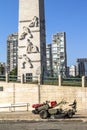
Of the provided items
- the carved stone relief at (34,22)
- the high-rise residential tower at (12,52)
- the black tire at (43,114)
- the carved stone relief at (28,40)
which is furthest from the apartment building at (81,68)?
the black tire at (43,114)

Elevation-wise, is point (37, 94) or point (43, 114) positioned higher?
point (37, 94)

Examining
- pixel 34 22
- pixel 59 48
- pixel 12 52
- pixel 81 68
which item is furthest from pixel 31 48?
pixel 12 52

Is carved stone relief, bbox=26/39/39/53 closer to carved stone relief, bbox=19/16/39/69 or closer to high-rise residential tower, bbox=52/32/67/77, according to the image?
carved stone relief, bbox=19/16/39/69

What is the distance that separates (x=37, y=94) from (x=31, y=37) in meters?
16.4

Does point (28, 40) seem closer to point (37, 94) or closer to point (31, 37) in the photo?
point (31, 37)

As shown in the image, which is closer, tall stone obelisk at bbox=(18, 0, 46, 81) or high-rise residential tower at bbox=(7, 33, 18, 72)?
tall stone obelisk at bbox=(18, 0, 46, 81)

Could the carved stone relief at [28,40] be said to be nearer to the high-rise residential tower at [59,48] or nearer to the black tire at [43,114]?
the black tire at [43,114]

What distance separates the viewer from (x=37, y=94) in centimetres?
3272

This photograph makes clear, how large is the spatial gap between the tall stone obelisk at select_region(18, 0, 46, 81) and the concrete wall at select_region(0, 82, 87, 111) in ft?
42.8

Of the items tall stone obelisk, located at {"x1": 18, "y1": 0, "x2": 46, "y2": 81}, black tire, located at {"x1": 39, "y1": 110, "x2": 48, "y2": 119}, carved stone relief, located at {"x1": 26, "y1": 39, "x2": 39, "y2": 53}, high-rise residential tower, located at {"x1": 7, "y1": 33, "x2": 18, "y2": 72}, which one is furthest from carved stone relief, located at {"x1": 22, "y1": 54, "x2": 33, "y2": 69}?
high-rise residential tower, located at {"x1": 7, "y1": 33, "x2": 18, "y2": 72}

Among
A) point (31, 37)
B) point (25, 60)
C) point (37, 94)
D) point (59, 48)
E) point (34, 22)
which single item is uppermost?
point (59, 48)

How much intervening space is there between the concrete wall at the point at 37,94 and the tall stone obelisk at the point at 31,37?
13.0 meters

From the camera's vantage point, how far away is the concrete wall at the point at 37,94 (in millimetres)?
30492

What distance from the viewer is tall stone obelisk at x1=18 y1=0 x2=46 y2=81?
47.4m
